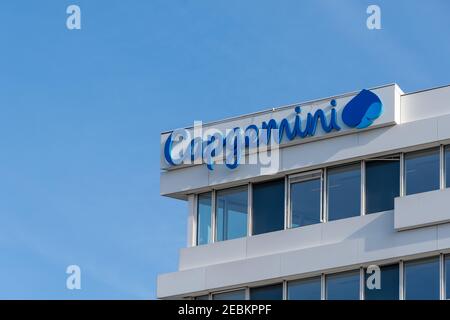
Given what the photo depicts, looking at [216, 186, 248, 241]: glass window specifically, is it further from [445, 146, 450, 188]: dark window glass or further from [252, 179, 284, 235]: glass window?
[445, 146, 450, 188]: dark window glass

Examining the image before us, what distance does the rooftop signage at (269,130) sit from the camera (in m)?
44.9

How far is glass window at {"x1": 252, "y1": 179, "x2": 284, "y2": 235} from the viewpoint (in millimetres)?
46594

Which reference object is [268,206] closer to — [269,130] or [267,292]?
[269,130]

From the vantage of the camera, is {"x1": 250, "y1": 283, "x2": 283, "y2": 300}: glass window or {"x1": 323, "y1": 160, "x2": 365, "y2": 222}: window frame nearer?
{"x1": 323, "y1": 160, "x2": 365, "y2": 222}: window frame

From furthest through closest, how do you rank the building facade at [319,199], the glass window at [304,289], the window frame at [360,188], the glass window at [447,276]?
the glass window at [304,289]
the window frame at [360,188]
the building facade at [319,199]
the glass window at [447,276]

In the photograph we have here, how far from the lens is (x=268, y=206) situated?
154 feet

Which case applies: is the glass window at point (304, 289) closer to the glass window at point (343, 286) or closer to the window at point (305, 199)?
the glass window at point (343, 286)

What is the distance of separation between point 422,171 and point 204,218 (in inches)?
334

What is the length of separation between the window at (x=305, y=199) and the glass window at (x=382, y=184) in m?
1.91

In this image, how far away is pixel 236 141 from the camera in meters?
47.7

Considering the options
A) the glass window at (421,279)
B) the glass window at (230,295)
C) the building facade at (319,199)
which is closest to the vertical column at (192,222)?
the building facade at (319,199)

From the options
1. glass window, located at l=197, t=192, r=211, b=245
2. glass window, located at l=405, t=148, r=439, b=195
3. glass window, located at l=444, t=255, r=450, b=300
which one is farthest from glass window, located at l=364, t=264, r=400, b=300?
glass window, located at l=197, t=192, r=211, b=245

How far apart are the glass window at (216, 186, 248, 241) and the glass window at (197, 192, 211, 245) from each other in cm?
33
